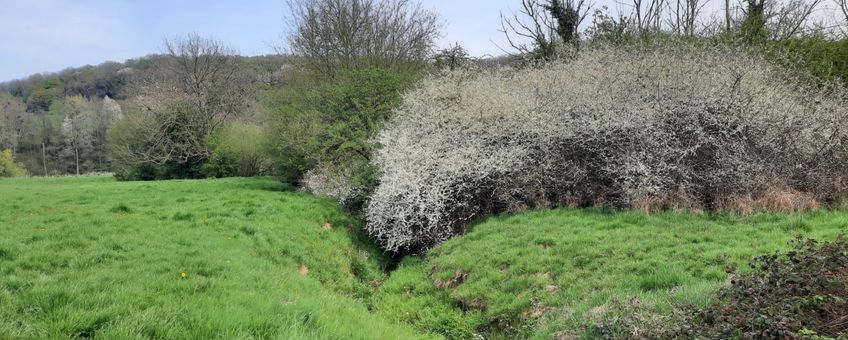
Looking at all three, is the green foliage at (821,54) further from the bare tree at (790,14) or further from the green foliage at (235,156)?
the green foliage at (235,156)

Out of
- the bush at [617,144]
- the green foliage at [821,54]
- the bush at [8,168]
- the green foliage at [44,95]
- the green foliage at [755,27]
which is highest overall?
the green foliage at [44,95]

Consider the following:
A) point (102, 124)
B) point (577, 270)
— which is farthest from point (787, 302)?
point (102, 124)

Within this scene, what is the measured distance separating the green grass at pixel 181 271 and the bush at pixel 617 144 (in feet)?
8.27

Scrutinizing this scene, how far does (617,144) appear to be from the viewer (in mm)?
12586

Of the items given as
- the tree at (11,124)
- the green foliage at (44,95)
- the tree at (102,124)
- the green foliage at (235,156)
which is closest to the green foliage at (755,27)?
the green foliage at (235,156)

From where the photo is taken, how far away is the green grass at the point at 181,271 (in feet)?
14.7

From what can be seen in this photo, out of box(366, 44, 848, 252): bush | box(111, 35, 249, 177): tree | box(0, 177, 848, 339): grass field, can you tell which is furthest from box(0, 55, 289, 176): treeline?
box(0, 177, 848, 339): grass field

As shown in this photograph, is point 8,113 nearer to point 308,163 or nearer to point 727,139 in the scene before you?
point 308,163

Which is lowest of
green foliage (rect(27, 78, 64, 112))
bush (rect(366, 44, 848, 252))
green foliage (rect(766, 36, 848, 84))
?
→ bush (rect(366, 44, 848, 252))

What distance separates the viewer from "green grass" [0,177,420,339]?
14.7 ft

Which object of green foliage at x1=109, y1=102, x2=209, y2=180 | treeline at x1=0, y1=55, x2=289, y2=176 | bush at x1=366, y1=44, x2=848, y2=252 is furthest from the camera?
treeline at x1=0, y1=55, x2=289, y2=176

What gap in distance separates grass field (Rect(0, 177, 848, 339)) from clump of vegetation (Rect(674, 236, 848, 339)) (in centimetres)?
44

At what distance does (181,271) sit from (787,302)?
6974mm

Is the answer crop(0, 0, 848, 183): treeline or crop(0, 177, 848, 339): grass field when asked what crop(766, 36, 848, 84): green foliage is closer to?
crop(0, 0, 848, 183): treeline
